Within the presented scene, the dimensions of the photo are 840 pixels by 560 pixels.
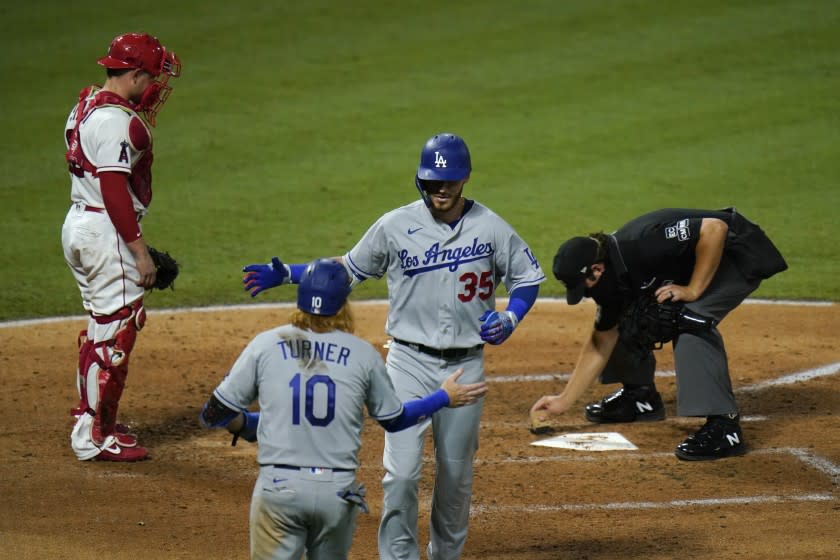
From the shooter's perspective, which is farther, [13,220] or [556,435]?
[13,220]

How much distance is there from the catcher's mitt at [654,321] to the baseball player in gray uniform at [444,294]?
4.86ft

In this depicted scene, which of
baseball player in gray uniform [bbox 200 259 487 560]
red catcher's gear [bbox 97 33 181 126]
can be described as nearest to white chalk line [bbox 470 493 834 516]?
baseball player in gray uniform [bbox 200 259 487 560]

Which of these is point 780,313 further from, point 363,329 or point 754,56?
point 754,56

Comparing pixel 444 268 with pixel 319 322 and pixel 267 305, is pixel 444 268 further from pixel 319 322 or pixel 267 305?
pixel 267 305

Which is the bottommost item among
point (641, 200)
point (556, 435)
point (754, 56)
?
point (556, 435)

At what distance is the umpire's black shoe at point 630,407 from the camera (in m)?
7.87

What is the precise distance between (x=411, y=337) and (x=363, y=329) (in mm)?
3942

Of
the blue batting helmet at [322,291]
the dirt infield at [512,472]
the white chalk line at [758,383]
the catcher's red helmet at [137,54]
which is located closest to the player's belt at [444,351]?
the dirt infield at [512,472]

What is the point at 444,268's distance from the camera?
5.64m

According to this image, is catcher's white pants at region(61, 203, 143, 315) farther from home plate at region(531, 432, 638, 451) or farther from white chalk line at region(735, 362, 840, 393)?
white chalk line at region(735, 362, 840, 393)

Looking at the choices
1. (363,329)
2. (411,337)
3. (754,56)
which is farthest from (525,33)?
(411,337)

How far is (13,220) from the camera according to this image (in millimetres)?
12328

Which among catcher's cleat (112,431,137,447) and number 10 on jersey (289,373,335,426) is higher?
number 10 on jersey (289,373,335,426)

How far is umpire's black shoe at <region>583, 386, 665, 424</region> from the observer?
787cm
